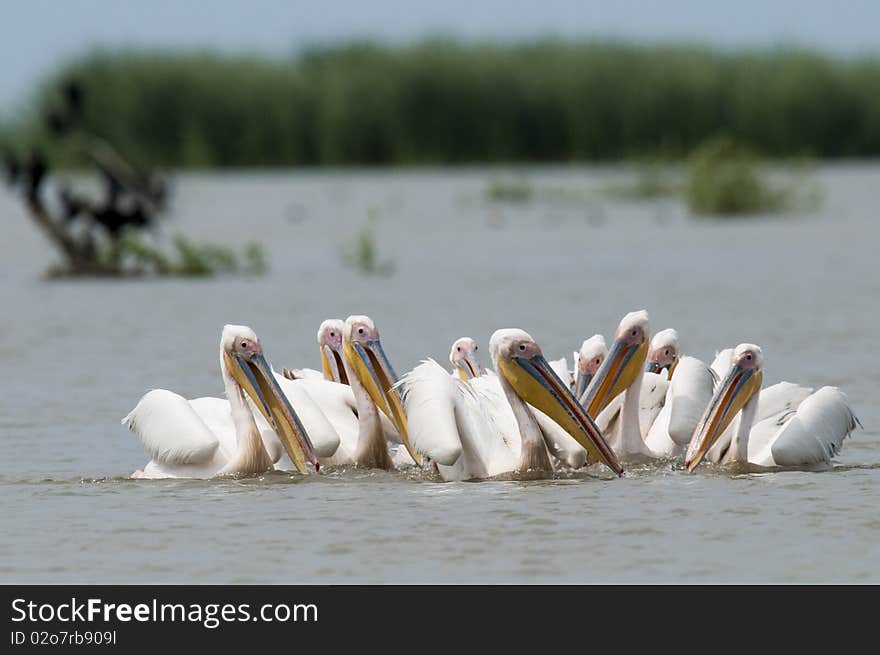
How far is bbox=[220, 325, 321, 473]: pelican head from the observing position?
779 cm

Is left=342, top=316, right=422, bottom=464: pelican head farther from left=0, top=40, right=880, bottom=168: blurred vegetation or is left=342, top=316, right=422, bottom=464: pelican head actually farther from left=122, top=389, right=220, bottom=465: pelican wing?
left=0, top=40, right=880, bottom=168: blurred vegetation

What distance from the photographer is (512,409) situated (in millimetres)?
7934

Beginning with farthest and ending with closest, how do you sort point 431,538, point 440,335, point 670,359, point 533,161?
point 533,161
point 440,335
point 670,359
point 431,538

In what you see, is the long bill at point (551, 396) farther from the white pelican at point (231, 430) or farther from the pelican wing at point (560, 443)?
the white pelican at point (231, 430)

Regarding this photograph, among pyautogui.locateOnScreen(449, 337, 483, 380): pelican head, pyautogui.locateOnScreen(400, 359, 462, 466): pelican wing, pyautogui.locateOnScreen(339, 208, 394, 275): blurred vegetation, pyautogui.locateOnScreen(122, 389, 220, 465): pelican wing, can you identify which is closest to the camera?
pyautogui.locateOnScreen(400, 359, 462, 466): pelican wing

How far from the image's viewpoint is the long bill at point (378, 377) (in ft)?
26.9

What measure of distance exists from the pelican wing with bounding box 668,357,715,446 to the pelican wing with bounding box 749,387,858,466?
0.36 metres

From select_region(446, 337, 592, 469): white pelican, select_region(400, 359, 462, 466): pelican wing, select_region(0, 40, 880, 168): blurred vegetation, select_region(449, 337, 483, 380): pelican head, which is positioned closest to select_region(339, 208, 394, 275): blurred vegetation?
select_region(449, 337, 483, 380): pelican head

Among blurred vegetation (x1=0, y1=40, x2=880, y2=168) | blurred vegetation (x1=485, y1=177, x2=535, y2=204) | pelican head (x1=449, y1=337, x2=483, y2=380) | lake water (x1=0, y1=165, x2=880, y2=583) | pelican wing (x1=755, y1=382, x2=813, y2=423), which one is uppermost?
blurred vegetation (x1=0, y1=40, x2=880, y2=168)

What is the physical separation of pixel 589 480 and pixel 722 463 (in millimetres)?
541

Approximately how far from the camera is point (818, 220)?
952 inches

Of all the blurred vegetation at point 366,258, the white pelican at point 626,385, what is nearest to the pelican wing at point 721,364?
the white pelican at point 626,385

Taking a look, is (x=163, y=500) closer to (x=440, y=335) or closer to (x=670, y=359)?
(x=670, y=359)
